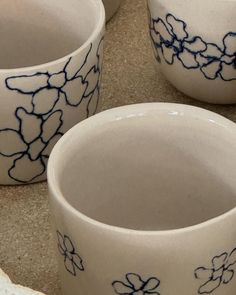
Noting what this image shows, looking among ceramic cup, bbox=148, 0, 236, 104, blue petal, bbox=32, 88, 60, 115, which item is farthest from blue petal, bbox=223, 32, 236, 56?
blue petal, bbox=32, 88, 60, 115

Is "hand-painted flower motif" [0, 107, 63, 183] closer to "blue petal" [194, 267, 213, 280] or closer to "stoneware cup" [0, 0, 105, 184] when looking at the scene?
"stoneware cup" [0, 0, 105, 184]

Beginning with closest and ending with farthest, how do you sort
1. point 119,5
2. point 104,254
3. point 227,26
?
point 104,254 < point 227,26 < point 119,5

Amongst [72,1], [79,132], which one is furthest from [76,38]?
[79,132]

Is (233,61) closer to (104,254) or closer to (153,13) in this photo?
(153,13)

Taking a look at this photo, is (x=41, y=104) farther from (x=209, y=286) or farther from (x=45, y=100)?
(x=209, y=286)

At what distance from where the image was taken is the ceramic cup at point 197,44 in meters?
0.49

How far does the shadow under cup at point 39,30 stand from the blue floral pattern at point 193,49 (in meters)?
0.04

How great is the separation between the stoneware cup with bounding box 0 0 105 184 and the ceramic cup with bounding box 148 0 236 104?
4 cm

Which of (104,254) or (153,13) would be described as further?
(153,13)

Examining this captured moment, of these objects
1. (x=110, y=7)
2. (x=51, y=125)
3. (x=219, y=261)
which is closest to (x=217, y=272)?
(x=219, y=261)

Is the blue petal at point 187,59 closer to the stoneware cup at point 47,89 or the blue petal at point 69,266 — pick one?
the stoneware cup at point 47,89

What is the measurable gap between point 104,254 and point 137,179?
9 cm

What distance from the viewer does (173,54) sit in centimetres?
52

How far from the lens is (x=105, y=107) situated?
0.56 meters
